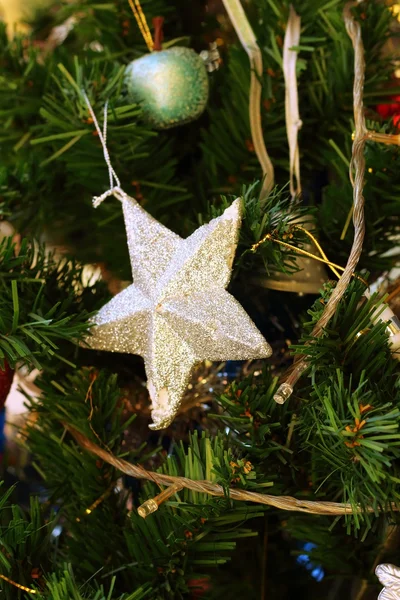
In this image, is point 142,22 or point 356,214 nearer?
point 356,214

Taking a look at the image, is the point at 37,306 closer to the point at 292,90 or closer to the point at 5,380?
the point at 5,380

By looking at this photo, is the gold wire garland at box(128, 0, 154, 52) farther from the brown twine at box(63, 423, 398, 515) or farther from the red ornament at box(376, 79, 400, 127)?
the brown twine at box(63, 423, 398, 515)

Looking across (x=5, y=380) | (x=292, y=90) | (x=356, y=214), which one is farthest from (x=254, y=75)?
(x=5, y=380)

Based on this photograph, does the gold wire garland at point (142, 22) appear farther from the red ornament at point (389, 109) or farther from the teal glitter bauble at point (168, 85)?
the red ornament at point (389, 109)

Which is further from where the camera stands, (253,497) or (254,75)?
(254,75)

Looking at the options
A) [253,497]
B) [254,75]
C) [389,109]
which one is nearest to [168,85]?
[254,75]

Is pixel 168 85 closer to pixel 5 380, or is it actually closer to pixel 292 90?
pixel 292 90

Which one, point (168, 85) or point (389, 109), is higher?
point (168, 85)

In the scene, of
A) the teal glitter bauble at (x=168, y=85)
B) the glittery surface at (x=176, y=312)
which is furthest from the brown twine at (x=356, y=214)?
the teal glitter bauble at (x=168, y=85)

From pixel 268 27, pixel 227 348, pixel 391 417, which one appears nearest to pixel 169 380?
pixel 227 348
